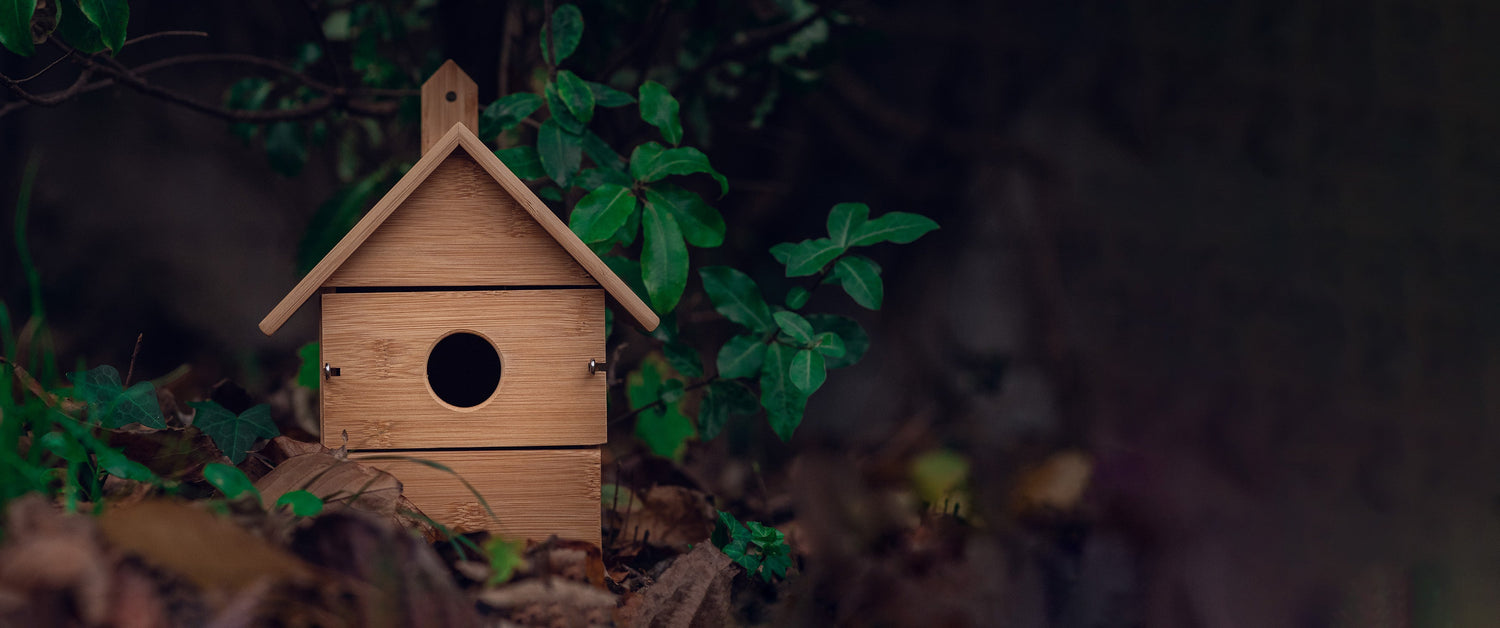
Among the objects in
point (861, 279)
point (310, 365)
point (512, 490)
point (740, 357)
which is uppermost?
point (861, 279)

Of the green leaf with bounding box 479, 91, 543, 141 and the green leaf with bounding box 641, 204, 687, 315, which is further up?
the green leaf with bounding box 479, 91, 543, 141

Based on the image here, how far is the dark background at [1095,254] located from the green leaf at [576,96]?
1.75 feet

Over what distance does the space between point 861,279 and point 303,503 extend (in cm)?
81

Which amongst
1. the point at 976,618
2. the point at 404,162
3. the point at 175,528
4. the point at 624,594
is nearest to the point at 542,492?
the point at 624,594

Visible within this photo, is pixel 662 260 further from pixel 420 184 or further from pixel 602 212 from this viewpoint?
pixel 420 184

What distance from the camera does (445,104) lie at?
50.6 inches

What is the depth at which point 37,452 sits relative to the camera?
0.87m

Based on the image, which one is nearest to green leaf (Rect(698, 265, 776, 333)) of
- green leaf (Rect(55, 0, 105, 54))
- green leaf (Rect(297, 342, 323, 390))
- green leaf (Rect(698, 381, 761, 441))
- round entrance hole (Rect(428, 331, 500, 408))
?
green leaf (Rect(698, 381, 761, 441))

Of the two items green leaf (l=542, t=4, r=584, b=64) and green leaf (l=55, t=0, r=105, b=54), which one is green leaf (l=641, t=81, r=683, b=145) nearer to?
green leaf (l=542, t=4, r=584, b=64)

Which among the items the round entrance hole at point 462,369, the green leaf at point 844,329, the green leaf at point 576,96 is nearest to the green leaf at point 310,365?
the round entrance hole at point 462,369

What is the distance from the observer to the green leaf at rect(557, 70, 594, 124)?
53.3 inches

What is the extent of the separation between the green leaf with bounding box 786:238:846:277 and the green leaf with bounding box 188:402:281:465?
2.44ft

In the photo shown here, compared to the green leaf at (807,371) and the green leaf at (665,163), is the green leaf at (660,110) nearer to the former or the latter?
the green leaf at (665,163)

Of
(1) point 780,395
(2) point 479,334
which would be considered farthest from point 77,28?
(1) point 780,395
